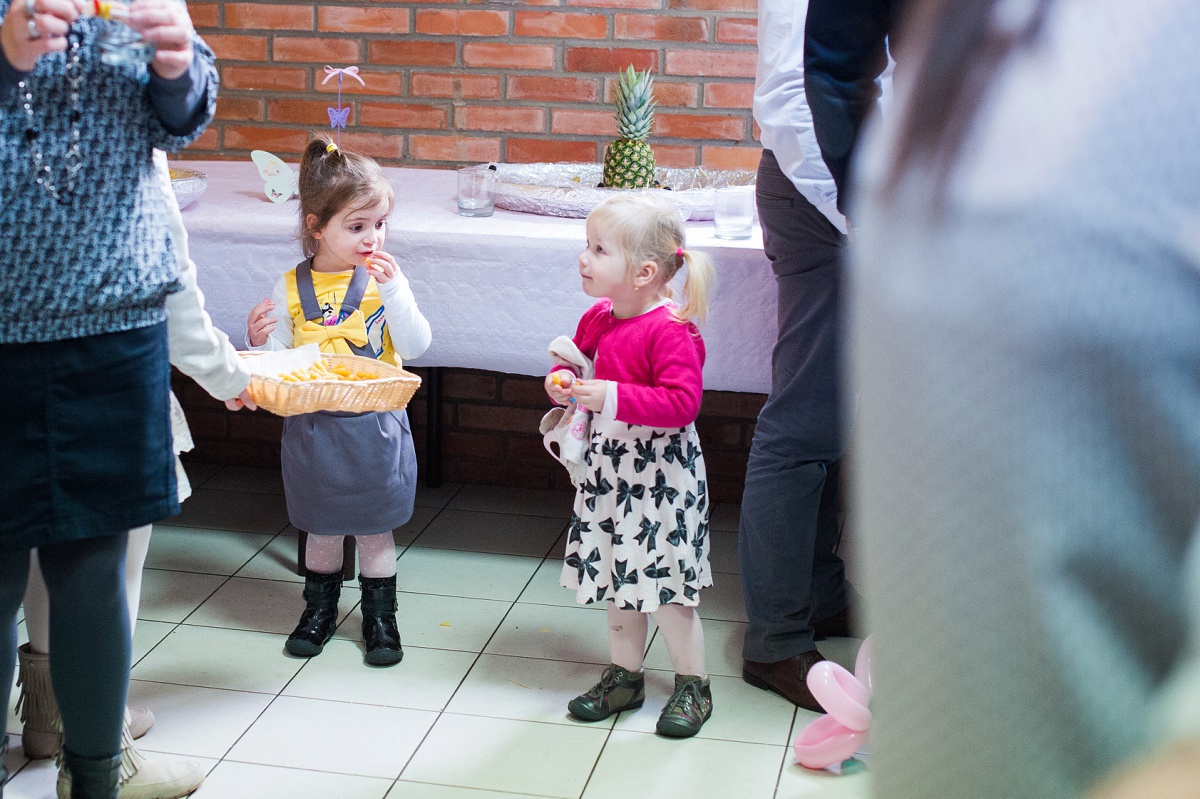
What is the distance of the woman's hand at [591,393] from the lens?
1.98 metres

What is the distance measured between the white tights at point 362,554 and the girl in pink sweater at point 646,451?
0.48 m

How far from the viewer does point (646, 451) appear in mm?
2070

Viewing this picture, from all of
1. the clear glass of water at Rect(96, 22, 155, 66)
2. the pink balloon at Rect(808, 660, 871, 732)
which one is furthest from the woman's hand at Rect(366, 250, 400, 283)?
the pink balloon at Rect(808, 660, 871, 732)

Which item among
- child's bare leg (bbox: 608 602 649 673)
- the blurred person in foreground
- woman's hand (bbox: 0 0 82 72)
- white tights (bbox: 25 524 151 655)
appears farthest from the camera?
child's bare leg (bbox: 608 602 649 673)

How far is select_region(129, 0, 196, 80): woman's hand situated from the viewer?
1.38 meters

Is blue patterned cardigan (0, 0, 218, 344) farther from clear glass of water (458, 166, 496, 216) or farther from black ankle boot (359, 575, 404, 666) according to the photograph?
clear glass of water (458, 166, 496, 216)

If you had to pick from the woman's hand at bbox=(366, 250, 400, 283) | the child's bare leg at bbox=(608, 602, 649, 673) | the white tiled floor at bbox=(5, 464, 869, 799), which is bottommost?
the white tiled floor at bbox=(5, 464, 869, 799)

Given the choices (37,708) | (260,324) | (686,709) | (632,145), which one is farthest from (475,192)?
(37,708)

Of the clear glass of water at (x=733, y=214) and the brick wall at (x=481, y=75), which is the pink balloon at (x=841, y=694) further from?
the brick wall at (x=481, y=75)

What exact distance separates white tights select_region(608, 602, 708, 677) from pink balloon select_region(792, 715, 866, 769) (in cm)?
25

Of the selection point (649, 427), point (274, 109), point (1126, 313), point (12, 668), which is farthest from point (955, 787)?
point (274, 109)

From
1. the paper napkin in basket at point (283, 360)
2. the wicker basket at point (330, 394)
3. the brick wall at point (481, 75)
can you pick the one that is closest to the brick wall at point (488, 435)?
the brick wall at point (481, 75)

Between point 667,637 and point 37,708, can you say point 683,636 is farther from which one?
point 37,708

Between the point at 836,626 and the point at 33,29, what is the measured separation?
188 centimetres
